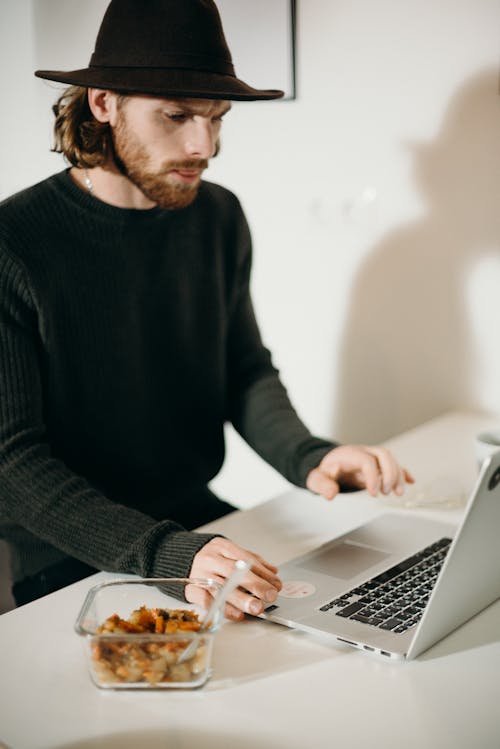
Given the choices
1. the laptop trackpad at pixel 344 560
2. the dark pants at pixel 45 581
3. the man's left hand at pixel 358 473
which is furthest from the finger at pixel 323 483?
the dark pants at pixel 45 581

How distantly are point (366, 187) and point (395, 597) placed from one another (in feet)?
3.34

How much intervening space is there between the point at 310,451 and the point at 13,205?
580 mm

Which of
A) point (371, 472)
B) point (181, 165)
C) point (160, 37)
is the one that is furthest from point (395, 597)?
point (160, 37)

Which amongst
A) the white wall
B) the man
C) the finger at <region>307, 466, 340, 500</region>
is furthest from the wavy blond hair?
the finger at <region>307, 466, 340, 500</region>

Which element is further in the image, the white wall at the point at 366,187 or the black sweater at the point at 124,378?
the white wall at the point at 366,187

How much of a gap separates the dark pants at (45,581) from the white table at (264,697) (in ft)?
1.05

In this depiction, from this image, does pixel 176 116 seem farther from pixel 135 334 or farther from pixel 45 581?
pixel 45 581

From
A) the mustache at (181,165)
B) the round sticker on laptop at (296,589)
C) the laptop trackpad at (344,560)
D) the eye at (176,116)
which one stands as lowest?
the laptop trackpad at (344,560)

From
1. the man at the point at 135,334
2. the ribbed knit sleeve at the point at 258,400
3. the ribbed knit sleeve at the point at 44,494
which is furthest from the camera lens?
the ribbed knit sleeve at the point at 258,400

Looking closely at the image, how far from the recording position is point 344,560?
110 cm

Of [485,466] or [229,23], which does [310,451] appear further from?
[229,23]

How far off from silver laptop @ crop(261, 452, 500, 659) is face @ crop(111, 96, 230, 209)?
1.91ft

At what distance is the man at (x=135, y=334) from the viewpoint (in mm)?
1162

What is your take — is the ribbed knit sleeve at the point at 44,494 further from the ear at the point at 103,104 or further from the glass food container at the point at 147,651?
the ear at the point at 103,104
